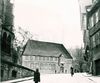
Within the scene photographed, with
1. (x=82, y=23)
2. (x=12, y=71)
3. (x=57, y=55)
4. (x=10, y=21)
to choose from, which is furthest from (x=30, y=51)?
(x=12, y=71)

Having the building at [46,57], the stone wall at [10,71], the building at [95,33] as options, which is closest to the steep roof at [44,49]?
the building at [46,57]

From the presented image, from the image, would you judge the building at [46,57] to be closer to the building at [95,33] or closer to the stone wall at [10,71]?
the building at [95,33]

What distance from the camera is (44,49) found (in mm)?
82250

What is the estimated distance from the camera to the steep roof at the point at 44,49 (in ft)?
252

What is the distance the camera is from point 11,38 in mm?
34406

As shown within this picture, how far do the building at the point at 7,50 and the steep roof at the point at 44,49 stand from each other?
119ft

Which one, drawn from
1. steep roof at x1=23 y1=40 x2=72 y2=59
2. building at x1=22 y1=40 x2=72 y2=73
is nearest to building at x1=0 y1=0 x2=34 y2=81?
building at x1=22 y1=40 x2=72 y2=73

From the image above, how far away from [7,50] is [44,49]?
49.2 metres

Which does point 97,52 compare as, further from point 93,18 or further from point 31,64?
point 31,64

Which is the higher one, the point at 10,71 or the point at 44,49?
the point at 44,49

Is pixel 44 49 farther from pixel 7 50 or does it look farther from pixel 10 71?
pixel 10 71

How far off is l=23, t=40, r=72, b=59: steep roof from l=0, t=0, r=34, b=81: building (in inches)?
1430

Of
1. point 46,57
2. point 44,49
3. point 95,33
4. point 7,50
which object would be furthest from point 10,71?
point 44,49

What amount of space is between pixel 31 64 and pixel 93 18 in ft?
128
